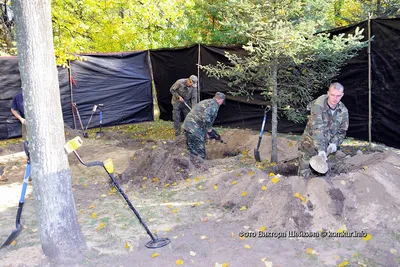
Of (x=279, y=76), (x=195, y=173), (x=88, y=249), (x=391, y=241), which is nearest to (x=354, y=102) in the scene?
(x=279, y=76)

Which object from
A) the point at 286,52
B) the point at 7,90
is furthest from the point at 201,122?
the point at 7,90

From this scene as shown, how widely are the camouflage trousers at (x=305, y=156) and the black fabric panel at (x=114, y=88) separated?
7737mm

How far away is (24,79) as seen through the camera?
3.00 m

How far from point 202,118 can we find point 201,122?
89 mm

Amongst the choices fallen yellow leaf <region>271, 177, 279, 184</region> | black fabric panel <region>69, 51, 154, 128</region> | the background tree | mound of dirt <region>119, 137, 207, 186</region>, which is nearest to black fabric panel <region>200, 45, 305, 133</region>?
the background tree

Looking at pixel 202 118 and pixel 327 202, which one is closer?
pixel 327 202

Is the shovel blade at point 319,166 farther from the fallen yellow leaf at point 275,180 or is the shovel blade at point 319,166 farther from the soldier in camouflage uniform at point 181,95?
the soldier in camouflage uniform at point 181,95

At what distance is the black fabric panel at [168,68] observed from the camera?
36.1 ft

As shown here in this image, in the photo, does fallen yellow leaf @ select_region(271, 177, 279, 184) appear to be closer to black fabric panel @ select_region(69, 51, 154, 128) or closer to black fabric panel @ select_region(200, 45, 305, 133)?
black fabric panel @ select_region(200, 45, 305, 133)

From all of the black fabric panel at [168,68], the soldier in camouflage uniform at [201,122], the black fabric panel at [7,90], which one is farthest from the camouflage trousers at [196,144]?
the black fabric panel at [7,90]

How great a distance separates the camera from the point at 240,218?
13.5 ft

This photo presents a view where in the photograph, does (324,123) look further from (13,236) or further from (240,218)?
(13,236)

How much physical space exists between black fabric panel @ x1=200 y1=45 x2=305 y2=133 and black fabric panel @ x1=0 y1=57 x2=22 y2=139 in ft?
16.9

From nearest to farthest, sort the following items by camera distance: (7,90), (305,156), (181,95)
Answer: (305,156), (7,90), (181,95)
